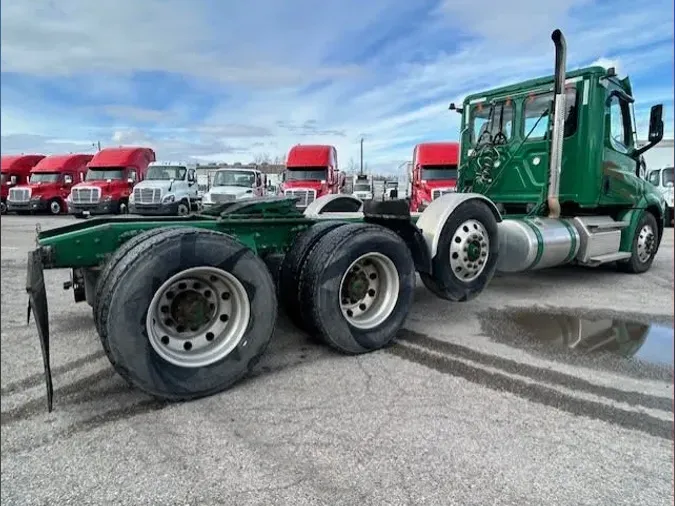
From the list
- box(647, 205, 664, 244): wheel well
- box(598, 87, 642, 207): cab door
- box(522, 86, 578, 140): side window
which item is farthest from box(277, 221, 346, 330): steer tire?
box(647, 205, 664, 244): wheel well

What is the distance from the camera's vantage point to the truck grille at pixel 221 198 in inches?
157

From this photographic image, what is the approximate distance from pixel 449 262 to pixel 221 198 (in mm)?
2259

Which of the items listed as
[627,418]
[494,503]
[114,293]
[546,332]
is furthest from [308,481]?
[546,332]

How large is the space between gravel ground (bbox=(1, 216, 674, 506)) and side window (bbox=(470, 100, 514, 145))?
3555 mm

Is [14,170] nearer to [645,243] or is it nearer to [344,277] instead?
[344,277]

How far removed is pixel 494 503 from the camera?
2195mm

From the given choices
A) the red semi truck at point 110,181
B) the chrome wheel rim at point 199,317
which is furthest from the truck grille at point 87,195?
the chrome wheel rim at point 199,317

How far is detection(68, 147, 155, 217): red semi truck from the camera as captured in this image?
9.70ft

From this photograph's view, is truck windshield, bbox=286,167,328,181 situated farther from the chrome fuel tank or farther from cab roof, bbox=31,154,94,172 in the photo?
cab roof, bbox=31,154,94,172

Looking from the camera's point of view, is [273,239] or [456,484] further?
[273,239]

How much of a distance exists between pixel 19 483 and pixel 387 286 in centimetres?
288

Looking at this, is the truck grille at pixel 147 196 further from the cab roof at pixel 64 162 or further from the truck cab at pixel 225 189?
the cab roof at pixel 64 162

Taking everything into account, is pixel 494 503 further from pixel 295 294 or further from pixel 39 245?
pixel 39 245

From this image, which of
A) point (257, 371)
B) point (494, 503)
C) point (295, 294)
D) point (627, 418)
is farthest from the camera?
point (295, 294)
